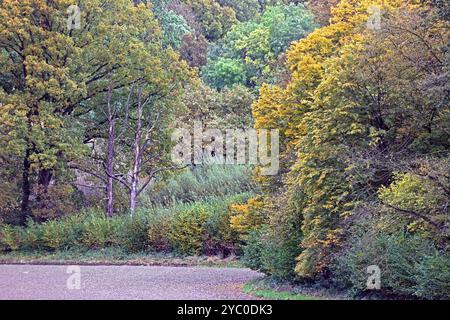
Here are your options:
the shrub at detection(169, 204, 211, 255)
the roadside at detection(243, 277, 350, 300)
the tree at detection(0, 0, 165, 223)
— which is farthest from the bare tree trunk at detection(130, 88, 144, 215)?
Answer: the roadside at detection(243, 277, 350, 300)

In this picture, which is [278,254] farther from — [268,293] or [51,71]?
[51,71]

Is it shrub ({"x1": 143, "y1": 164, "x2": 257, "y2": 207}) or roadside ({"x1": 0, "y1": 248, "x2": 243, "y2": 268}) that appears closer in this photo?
roadside ({"x1": 0, "y1": 248, "x2": 243, "y2": 268})

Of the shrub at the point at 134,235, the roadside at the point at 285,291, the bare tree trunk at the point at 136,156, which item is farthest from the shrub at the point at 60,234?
the roadside at the point at 285,291

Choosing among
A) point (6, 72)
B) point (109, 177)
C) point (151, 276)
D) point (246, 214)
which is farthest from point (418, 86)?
point (6, 72)

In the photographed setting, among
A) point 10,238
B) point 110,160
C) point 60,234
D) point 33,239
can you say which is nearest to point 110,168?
point 110,160

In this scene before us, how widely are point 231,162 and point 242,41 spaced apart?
16157mm

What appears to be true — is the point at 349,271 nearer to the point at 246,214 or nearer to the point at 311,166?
the point at 311,166

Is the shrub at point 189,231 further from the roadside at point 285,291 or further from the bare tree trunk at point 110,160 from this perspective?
the roadside at point 285,291

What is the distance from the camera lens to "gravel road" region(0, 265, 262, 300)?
16.7 meters

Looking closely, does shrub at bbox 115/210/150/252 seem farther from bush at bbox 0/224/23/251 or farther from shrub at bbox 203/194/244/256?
bush at bbox 0/224/23/251

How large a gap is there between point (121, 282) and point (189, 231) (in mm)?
8101

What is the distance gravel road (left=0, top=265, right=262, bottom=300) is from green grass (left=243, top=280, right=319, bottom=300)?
1.02 feet

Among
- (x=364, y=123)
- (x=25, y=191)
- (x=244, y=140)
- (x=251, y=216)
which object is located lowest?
(x=251, y=216)

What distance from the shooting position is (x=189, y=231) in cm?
2795
